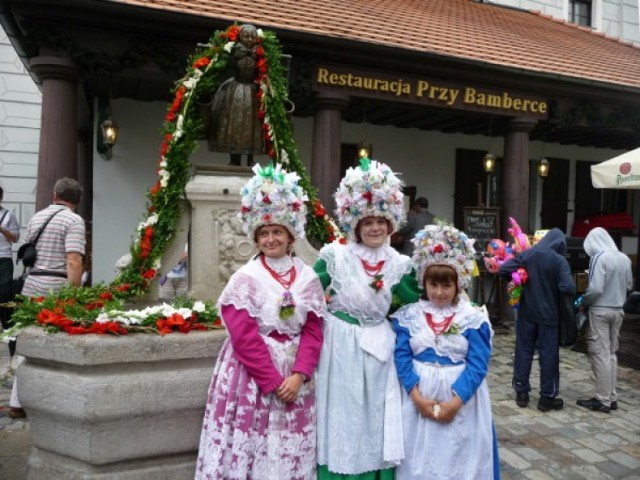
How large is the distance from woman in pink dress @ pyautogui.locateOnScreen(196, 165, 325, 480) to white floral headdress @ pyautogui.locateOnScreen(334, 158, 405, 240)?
25 cm

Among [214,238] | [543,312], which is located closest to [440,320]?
[214,238]

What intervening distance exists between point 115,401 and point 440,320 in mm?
1643

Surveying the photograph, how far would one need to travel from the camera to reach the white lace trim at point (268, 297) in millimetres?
2393

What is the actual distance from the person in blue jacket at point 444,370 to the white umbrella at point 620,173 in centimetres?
404

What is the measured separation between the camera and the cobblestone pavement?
357 centimetres

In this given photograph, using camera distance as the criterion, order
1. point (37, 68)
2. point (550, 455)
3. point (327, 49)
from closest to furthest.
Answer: point (550, 455) < point (37, 68) < point (327, 49)

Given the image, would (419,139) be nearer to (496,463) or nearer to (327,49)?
(327,49)

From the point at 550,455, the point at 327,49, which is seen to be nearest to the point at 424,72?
the point at 327,49

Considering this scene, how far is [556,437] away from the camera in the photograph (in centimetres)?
421

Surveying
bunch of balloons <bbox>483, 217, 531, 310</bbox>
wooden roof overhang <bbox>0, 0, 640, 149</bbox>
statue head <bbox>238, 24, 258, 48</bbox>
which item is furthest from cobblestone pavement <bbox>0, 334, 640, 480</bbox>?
wooden roof overhang <bbox>0, 0, 640, 149</bbox>

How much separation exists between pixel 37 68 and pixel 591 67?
342 inches

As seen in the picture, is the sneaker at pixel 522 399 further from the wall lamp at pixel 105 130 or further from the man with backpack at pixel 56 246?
the wall lamp at pixel 105 130

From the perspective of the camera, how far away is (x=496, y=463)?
2.69m

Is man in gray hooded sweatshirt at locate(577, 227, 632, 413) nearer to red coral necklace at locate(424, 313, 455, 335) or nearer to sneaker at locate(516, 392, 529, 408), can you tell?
sneaker at locate(516, 392, 529, 408)
